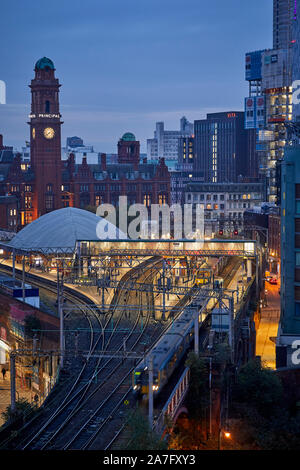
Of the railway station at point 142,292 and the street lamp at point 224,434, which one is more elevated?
the railway station at point 142,292

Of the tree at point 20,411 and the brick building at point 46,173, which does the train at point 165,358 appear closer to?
the tree at point 20,411

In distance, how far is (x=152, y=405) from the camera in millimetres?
28969

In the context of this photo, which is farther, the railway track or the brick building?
the brick building

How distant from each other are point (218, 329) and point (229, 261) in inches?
1568

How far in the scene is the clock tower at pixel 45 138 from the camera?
124m

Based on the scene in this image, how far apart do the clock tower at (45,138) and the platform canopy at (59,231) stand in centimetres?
3322

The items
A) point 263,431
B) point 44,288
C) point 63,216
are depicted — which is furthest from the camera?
point 63,216

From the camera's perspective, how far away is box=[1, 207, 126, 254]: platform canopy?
8523cm

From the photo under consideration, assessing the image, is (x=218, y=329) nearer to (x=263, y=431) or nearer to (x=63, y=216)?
(x=263, y=431)

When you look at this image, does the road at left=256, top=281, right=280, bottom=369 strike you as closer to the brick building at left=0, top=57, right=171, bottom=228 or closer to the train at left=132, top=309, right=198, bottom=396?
the train at left=132, top=309, right=198, bottom=396

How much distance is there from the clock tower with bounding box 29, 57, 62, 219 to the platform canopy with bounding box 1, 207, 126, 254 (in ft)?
109

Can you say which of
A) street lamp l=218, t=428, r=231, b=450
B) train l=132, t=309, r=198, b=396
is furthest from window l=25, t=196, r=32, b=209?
street lamp l=218, t=428, r=231, b=450

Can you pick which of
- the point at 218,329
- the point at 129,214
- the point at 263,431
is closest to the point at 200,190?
the point at 129,214

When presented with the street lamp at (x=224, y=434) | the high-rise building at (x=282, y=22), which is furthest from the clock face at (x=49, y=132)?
the street lamp at (x=224, y=434)
